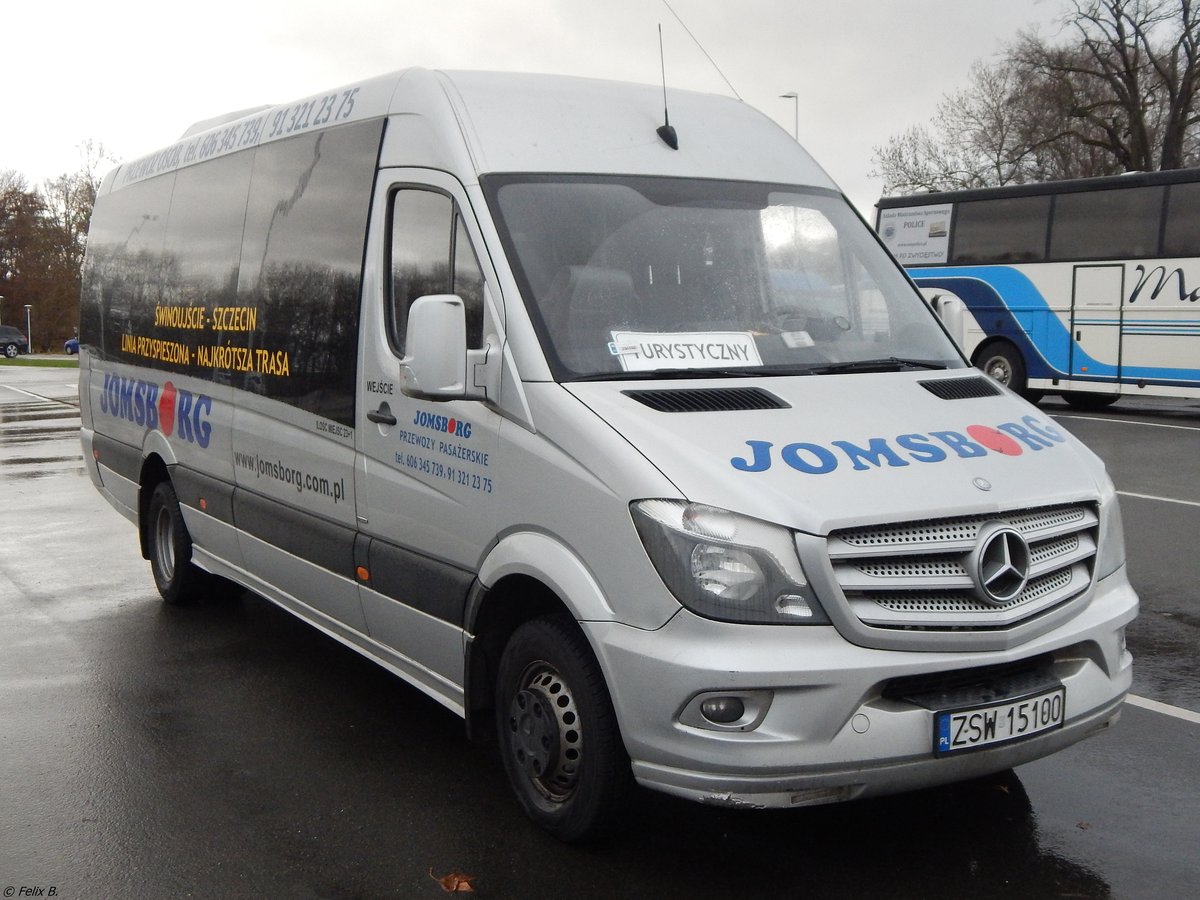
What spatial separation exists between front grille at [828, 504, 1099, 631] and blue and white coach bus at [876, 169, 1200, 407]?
1659 cm

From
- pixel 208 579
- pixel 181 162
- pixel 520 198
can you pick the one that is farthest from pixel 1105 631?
pixel 181 162

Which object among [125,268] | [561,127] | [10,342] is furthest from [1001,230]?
[10,342]

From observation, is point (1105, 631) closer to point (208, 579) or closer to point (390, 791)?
point (390, 791)

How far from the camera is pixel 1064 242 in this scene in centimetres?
2067

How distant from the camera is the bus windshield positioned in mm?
4418

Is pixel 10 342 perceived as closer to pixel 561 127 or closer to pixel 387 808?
pixel 561 127

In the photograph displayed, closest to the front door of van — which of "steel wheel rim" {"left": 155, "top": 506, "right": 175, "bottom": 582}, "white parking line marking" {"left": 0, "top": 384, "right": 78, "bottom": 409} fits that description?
"steel wheel rim" {"left": 155, "top": 506, "right": 175, "bottom": 582}

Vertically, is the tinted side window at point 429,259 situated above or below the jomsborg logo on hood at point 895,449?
above

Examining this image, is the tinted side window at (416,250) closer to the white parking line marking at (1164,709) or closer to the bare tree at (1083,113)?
the white parking line marking at (1164,709)

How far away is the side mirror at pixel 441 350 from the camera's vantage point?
4.20 metres

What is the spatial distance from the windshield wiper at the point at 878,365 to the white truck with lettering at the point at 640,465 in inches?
0.6

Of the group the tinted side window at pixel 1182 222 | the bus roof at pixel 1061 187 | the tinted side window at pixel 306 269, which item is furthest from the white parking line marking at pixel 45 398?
the tinted side window at pixel 306 269

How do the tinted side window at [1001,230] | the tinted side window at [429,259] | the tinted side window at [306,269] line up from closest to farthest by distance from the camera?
the tinted side window at [429,259] → the tinted side window at [306,269] → the tinted side window at [1001,230]

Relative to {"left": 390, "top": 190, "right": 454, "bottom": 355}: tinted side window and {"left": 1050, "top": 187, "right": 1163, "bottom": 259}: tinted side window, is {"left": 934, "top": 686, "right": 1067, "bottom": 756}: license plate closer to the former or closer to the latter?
{"left": 390, "top": 190, "right": 454, "bottom": 355}: tinted side window
